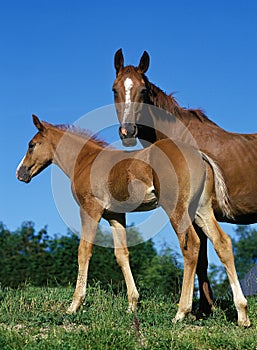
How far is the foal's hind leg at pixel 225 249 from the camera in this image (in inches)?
239

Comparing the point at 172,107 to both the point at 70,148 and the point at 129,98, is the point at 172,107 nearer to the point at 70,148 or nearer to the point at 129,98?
the point at 129,98

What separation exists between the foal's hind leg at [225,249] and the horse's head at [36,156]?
9.70ft

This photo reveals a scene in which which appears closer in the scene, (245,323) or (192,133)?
(245,323)

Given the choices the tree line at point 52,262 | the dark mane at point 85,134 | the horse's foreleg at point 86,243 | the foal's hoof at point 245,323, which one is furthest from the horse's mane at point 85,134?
the tree line at point 52,262

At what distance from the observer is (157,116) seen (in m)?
7.39

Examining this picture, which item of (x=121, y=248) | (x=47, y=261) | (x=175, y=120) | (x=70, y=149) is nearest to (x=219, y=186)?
(x=175, y=120)

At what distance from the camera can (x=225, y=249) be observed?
627cm

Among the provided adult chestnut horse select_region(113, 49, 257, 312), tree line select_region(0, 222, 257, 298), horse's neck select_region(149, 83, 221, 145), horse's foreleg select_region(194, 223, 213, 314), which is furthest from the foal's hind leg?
tree line select_region(0, 222, 257, 298)

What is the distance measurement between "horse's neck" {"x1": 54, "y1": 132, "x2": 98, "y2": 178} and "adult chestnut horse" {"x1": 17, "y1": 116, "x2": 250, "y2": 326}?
0.01 meters

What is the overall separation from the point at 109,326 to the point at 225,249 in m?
1.63

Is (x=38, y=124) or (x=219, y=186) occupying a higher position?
(x=38, y=124)

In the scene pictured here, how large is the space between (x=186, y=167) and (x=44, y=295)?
317cm

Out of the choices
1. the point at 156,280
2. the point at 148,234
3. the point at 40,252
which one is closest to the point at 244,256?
the point at 156,280

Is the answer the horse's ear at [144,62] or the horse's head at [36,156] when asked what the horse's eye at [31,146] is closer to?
the horse's head at [36,156]
